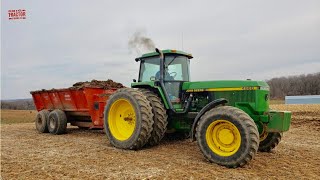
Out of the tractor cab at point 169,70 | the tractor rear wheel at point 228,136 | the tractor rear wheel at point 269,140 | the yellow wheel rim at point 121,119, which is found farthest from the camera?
the yellow wheel rim at point 121,119

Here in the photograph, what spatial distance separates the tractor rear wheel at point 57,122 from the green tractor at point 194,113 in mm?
3542

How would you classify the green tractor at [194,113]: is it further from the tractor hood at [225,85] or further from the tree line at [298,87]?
the tree line at [298,87]

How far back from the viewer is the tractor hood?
712cm

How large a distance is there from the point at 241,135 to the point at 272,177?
938 millimetres

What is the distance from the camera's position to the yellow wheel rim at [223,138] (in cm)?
629

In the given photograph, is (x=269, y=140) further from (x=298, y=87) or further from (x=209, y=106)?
(x=298, y=87)

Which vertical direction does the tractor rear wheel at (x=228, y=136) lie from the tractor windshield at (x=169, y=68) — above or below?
below

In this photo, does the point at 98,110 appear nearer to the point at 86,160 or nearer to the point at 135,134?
the point at 135,134

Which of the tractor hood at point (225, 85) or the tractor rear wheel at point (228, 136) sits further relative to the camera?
the tractor hood at point (225, 85)

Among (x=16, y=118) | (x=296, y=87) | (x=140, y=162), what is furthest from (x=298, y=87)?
(x=140, y=162)

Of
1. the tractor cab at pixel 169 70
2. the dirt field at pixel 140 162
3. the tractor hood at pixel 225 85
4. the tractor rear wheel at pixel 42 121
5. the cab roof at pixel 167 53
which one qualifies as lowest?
the dirt field at pixel 140 162

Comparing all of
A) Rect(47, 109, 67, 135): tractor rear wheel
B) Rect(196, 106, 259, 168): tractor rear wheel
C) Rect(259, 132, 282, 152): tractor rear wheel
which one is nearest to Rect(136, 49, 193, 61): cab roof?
Rect(196, 106, 259, 168): tractor rear wheel

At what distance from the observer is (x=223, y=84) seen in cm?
748

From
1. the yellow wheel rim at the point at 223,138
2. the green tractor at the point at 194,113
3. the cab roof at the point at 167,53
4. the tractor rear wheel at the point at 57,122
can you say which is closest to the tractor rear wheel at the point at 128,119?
the green tractor at the point at 194,113
